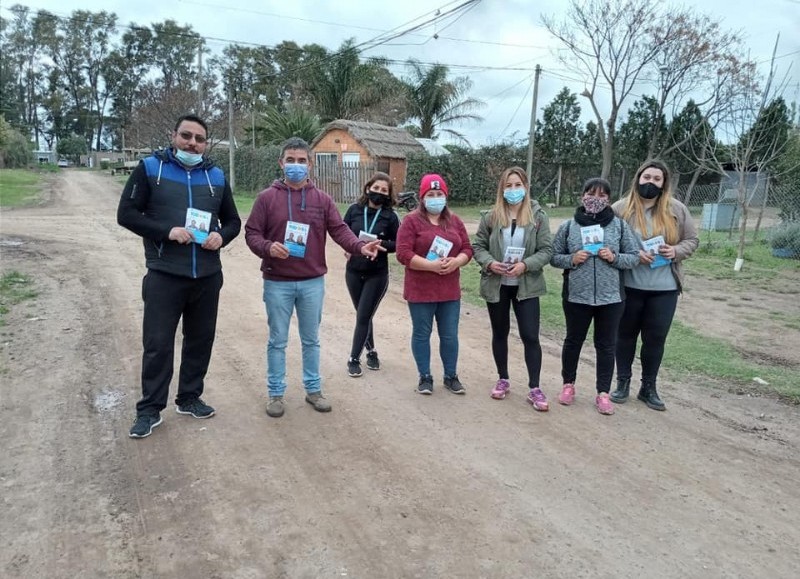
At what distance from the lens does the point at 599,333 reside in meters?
4.71

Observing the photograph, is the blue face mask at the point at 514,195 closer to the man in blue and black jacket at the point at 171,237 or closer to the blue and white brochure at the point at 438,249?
the blue and white brochure at the point at 438,249

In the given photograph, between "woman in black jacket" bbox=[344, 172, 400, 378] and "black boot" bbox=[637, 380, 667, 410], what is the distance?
234cm

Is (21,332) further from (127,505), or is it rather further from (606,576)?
(606,576)

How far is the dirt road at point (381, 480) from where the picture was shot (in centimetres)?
283

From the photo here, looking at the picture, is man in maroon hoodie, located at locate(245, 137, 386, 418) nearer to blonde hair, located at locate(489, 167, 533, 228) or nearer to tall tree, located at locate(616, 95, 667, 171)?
blonde hair, located at locate(489, 167, 533, 228)

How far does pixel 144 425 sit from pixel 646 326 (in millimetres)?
3820

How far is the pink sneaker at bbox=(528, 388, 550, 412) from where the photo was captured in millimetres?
4613

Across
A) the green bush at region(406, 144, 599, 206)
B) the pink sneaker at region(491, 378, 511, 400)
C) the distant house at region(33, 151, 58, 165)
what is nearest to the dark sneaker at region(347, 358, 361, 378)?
the pink sneaker at region(491, 378, 511, 400)

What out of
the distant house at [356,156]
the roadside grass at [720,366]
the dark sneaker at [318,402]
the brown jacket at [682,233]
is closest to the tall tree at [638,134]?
the distant house at [356,156]

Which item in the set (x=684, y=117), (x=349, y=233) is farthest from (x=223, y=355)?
(x=684, y=117)

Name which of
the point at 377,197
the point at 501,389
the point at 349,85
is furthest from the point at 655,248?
the point at 349,85

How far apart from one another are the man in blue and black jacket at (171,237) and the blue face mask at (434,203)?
1.51 meters

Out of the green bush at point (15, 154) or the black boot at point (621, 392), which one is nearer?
the black boot at point (621, 392)

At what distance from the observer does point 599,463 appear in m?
3.81
